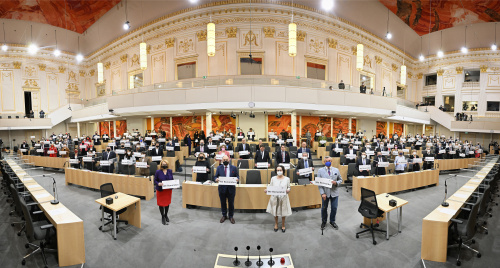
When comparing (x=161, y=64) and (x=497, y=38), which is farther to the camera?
(x=497, y=38)

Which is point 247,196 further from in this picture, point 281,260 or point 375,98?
point 375,98

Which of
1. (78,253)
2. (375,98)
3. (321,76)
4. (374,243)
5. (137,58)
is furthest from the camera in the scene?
A: (137,58)

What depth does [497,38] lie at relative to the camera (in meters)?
23.0

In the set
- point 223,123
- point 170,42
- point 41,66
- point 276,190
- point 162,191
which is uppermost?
point 170,42

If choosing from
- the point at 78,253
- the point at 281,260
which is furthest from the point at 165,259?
the point at 281,260

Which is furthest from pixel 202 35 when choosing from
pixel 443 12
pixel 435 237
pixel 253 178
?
pixel 443 12

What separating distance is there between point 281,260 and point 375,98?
15.4 m

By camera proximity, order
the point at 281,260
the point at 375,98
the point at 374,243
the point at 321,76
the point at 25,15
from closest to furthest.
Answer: the point at 281,260 < the point at 374,243 < the point at 375,98 < the point at 321,76 < the point at 25,15

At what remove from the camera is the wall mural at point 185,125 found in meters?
16.8

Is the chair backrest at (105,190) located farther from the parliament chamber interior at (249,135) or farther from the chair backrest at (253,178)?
the chair backrest at (253,178)

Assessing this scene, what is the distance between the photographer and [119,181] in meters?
7.67

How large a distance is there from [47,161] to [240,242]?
13365mm

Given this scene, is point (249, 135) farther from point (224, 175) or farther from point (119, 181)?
point (224, 175)

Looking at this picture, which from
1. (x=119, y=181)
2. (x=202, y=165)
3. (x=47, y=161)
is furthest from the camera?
(x=47, y=161)
